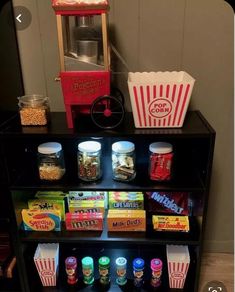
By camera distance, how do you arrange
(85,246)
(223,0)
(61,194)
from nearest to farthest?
(223,0) → (61,194) → (85,246)

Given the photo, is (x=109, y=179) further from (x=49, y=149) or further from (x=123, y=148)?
(x=49, y=149)

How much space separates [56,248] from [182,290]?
616 millimetres

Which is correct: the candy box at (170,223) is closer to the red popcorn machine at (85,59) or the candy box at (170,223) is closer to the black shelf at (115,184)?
the black shelf at (115,184)

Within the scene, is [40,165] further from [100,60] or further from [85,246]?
[85,246]

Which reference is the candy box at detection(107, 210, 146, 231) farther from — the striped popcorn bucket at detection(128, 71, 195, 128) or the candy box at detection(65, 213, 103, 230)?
the striped popcorn bucket at detection(128, 71, 195, 128)

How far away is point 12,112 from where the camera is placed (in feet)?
4.18

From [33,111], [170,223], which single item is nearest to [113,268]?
[170,223]

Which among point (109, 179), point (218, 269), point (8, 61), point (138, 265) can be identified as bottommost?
point (218, 269)

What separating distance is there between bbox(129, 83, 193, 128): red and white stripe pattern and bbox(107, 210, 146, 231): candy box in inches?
15.3

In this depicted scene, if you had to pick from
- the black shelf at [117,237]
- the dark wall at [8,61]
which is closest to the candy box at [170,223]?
the black shelf at [117,237]

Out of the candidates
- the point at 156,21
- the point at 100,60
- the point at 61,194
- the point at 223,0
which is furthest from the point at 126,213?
the point at 223,0

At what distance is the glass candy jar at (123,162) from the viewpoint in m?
1.17

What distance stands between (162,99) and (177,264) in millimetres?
746

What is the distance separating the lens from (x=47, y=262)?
134 cm
